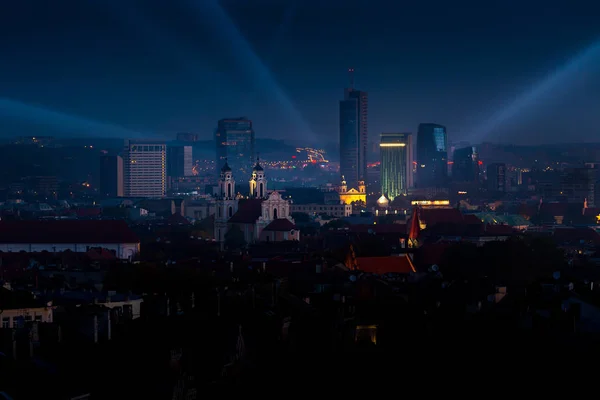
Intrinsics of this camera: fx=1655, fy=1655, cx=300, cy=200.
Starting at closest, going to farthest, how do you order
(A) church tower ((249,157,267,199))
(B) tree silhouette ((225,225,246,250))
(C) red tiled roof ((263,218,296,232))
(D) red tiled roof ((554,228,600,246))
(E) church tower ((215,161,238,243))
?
(B) tree silhouette ((225,225,246,250)) → (D) red tiled roof ((554,228,600,246)) → (C) red tiled roof ((263,218,296,232)) → (E) church tower ((215,161,238,243)) → (A) church tower ((249,157,267,199))

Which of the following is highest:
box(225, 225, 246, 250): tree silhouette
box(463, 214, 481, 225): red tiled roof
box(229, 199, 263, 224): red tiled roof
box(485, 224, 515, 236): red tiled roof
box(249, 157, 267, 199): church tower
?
box(249, 157, 267, 199): church tower

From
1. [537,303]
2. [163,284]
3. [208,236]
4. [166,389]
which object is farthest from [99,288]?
[208,236]

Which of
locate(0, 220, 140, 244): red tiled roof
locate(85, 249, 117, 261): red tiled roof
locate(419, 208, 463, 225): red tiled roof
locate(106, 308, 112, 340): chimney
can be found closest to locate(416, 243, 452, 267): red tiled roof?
locate(85, 249, 117, 261): red tiled roof

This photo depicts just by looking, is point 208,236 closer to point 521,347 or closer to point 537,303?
point 537,303

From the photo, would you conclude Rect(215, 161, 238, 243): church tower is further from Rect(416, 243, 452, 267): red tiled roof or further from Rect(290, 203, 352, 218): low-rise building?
Rect(290, 203, 352, 218): low-rise building

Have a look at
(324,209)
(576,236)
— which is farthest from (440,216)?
(324,209)

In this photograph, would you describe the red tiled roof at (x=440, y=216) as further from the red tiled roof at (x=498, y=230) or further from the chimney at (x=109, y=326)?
the chimney at (x=109, y=326)

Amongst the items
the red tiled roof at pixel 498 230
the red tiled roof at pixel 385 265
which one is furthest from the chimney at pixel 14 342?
the red tiled roof at pixel 498 230
